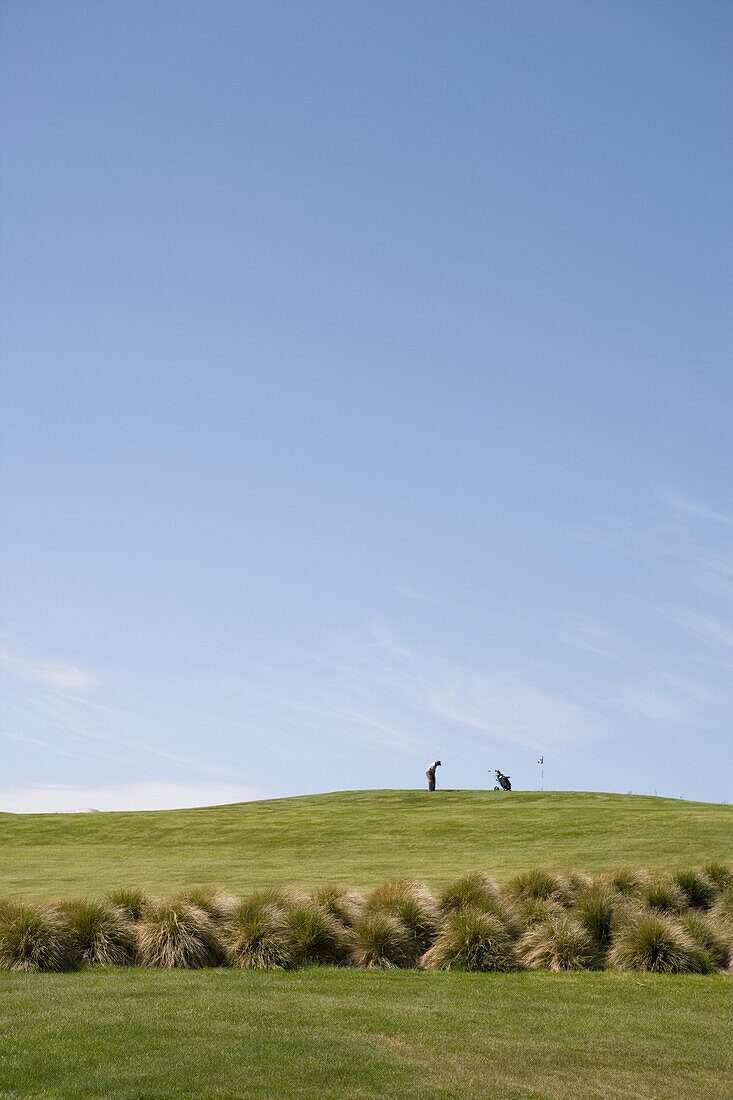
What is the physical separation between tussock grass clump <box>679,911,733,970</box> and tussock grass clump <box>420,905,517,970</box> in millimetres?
2556

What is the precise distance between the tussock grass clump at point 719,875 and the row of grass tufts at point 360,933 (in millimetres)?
1901

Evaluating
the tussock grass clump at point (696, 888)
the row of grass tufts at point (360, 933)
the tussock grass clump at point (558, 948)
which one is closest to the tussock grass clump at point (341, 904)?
the row of grass tufts at point (360, 933)

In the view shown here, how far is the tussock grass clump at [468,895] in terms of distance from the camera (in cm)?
1325

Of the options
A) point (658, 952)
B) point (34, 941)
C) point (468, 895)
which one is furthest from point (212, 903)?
point (658, 952)

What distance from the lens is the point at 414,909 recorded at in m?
12.8

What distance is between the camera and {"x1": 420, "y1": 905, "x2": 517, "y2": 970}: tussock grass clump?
1203 cm

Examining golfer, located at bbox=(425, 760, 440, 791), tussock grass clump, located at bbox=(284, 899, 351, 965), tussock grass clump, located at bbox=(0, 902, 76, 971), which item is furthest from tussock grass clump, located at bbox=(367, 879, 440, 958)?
golfer, located at bbox=(425, 760, 440, 791)

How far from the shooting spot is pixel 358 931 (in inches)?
492

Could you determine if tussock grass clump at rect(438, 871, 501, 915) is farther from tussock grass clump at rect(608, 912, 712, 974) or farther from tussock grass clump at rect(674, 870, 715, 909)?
tussock grass clump at rect(674, 870, 715, 909)

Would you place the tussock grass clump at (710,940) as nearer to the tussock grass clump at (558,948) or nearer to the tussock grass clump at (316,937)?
the tussock grass clump at (558,948)

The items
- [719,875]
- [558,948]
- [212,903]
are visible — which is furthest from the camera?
[719,875]

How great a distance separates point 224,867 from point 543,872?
672 centimetres

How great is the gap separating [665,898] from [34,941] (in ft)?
29.0

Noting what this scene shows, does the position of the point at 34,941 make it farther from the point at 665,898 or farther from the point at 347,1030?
the point at 665,898
